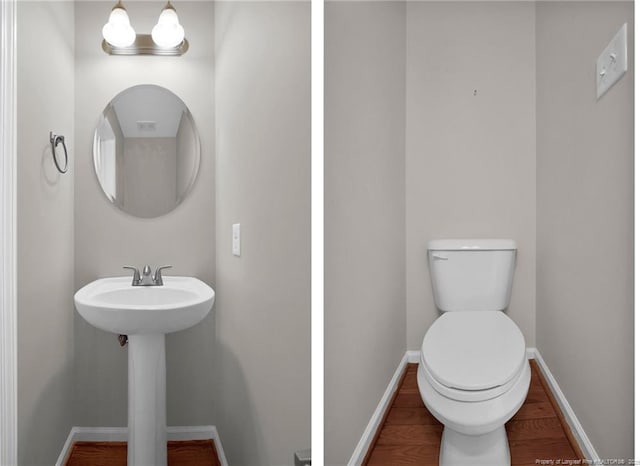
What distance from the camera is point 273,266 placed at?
22.9 inches

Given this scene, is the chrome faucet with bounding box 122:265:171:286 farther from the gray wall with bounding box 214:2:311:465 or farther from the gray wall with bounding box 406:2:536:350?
the gray wall with bounding box 406:2:536:350

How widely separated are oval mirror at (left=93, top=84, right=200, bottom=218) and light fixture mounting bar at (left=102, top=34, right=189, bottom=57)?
8cm

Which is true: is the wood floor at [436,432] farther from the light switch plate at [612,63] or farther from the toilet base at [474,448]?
the light switch plate at [612,63]

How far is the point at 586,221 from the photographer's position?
718mm

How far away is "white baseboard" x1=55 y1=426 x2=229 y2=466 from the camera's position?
1.98 ft

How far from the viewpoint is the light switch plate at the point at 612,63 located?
670mm

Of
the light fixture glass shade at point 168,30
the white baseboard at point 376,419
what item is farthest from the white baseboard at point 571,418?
the light fixture glass shade at point 168,30

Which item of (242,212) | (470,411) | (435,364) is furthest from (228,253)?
(470,411)

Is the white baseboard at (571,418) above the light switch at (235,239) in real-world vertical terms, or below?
below

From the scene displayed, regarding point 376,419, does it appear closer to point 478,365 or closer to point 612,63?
point 478,365

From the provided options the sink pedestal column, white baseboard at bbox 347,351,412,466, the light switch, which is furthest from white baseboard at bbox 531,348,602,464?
the sink pedestal column

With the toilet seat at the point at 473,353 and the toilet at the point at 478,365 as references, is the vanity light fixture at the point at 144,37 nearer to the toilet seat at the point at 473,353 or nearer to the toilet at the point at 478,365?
the toilet at the point at 478,365

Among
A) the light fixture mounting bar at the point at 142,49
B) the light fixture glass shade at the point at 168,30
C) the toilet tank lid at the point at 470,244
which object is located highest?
the light fixture glass shade at the point at 168,30

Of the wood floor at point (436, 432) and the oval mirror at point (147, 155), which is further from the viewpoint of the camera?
the wood floor at point (436, 432)
